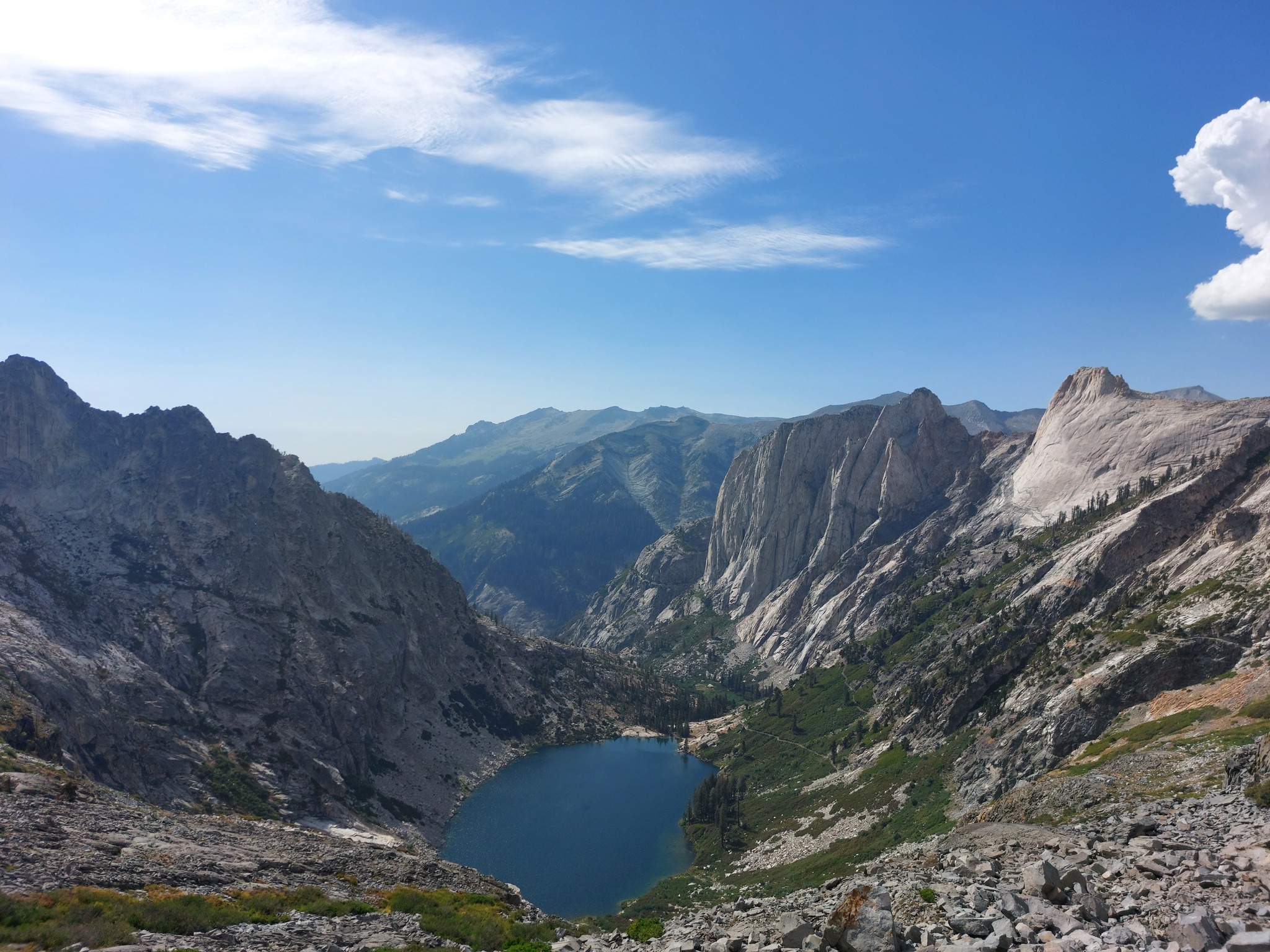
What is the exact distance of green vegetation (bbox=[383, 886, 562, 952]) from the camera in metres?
35.3

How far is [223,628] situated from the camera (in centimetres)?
12788

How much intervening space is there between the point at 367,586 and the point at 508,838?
76.4 meters

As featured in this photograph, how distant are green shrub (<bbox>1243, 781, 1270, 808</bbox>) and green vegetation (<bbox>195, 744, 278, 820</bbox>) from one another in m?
103

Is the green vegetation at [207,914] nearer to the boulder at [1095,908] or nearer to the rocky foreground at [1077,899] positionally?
the rocky foreground at [1077,899]

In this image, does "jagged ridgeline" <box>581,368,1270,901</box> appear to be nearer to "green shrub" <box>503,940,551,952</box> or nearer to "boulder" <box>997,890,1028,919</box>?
→ "boulder" <box>997,890,1028,919</box>

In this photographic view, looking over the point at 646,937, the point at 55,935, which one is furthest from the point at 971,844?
the point at 55,935

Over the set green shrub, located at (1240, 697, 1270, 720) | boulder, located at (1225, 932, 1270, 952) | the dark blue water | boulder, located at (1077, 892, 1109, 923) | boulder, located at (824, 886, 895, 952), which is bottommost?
the dark blue water

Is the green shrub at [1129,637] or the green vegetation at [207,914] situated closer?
the green vegetation at [207,914]

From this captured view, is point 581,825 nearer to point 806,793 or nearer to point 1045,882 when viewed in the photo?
point 806,793

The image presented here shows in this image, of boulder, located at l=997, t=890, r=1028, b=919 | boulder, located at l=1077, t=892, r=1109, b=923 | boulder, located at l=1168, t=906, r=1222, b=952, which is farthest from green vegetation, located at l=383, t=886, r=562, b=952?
boulder, located at l=1168, t=906, r=1222, b=952

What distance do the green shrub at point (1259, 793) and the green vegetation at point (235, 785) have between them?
103474mm

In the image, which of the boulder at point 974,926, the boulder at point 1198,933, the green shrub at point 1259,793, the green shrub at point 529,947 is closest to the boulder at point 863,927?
the boulder at point 974,926

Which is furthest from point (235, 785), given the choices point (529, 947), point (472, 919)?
point (529, 947)

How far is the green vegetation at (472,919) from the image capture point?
35312 mm
